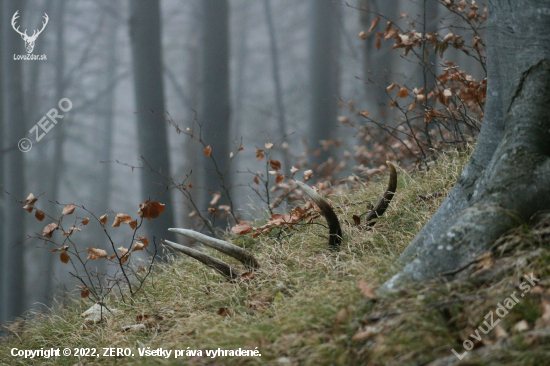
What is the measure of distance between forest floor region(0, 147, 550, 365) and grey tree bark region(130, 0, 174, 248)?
440 cm

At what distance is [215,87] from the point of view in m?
8.51

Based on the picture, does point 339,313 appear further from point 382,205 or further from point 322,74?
point 322,74

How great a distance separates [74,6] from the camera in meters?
14.4

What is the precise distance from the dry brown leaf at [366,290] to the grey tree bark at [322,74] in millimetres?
9718

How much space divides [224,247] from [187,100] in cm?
1171

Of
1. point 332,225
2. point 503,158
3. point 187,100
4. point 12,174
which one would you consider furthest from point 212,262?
point 187,100

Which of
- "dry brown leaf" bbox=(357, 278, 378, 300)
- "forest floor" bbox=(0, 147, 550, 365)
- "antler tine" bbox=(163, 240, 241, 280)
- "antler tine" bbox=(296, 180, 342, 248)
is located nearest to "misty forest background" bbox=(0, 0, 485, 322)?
"forest floor" bbox=(0, 147, 550, 365)

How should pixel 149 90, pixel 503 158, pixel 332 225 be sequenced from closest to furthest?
pixel 503 158, pixel 332 225, pixel 149 90

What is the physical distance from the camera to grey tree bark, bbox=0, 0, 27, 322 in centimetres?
905

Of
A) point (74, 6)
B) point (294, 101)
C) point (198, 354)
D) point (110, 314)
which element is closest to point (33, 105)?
point (74, 6)

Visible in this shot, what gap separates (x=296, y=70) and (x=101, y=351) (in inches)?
680

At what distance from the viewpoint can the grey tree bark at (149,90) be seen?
7.61 m

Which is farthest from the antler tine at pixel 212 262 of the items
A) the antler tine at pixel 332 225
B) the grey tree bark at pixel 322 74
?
the grey tree bark at pixel 322 74

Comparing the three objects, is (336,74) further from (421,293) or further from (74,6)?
(421,293)
